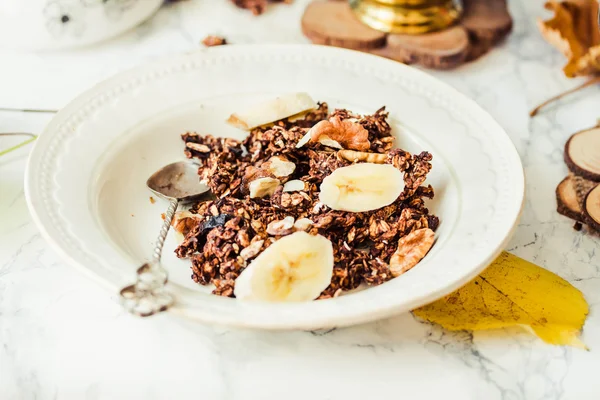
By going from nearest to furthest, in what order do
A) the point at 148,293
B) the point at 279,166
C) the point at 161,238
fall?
the point at 148,293
the point at 161,238
the point at 279,166

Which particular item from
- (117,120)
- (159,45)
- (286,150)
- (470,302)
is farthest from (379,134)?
(159,45)

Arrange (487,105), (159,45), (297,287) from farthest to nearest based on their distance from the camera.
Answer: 1. (159,45)
2. (487,105)
3. (297,287)

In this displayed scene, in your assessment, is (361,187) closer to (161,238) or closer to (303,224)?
(303,224)

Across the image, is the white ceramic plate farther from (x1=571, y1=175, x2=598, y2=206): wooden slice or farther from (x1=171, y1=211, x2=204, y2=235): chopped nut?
(x1=571, y1=175, x2=598, y2=206): wooden slice

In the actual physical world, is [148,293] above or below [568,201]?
above

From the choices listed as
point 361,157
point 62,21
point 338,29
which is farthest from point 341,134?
point 62,21

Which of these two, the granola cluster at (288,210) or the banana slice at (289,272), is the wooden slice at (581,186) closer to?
the granola cluster at (288,210)

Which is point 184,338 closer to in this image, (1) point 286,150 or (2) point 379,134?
(1) point 286,150

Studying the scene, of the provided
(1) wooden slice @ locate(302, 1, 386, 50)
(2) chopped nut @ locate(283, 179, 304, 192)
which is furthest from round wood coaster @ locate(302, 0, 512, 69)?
(2) chopped nut @ locate(283, 179, 304, 192)
